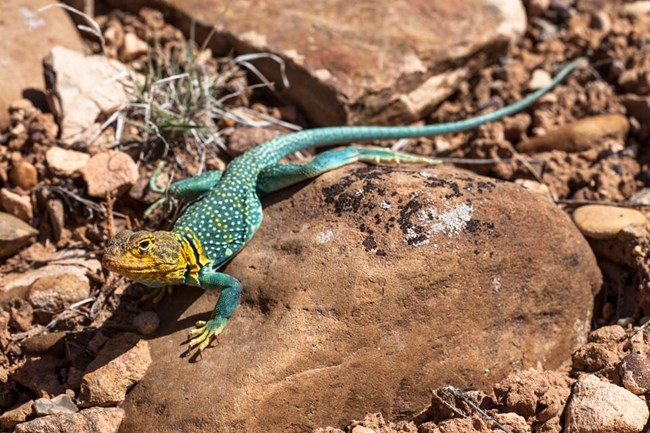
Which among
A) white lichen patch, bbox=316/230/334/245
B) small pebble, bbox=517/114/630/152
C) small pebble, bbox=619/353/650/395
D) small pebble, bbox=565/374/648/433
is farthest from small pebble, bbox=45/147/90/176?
small pebble, bbox=619/353/650/395

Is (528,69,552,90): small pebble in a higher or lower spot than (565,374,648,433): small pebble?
higher

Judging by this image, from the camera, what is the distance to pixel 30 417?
4133 millimetres

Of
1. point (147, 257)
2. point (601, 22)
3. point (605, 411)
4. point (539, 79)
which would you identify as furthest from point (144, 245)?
point (601, 22)

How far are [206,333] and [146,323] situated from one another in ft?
1.63

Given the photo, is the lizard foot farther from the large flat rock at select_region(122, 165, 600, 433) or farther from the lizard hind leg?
the lizard hind leg

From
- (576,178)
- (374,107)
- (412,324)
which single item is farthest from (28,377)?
(576,178)

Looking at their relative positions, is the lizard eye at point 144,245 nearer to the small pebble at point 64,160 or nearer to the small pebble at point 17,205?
the small pebble at point 64,160

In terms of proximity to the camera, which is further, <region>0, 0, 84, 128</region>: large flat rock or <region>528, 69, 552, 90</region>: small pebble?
<region>528, 69, 552, 90</region>: small pebble

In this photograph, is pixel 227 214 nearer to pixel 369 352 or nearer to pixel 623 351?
pixel 369 352

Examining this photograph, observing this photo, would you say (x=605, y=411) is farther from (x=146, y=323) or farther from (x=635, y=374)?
(x=146, y=323)

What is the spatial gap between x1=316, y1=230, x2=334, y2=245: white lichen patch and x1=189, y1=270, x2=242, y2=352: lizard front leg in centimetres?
54

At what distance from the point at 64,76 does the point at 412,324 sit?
11.4 ft

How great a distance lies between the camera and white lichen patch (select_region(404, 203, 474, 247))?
13.4 feet

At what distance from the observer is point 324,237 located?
4230mm
